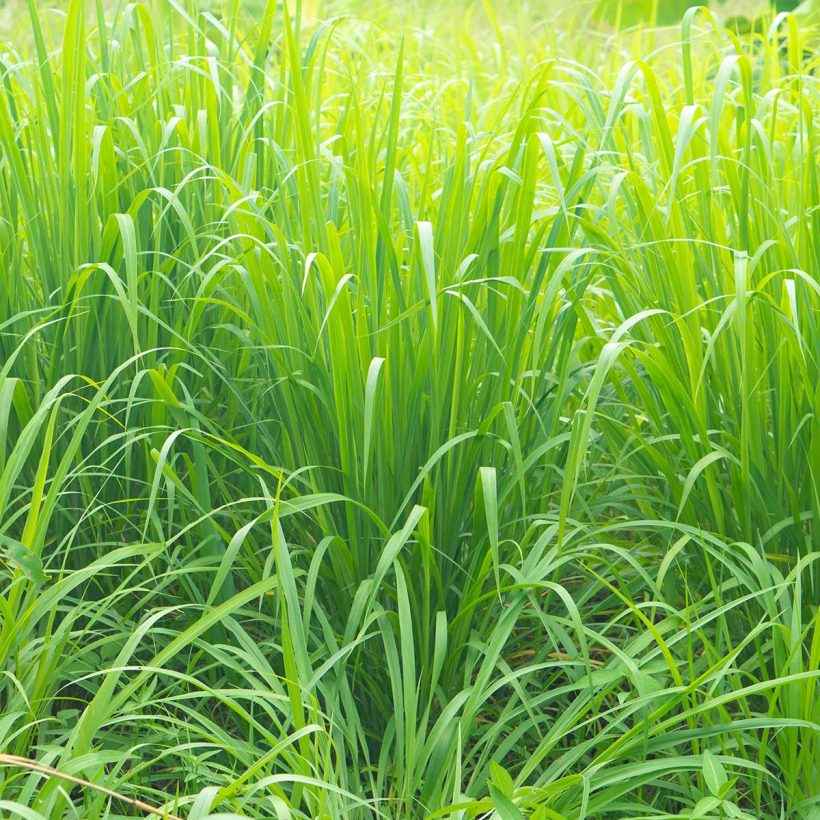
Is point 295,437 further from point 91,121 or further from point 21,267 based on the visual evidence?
point 91,121

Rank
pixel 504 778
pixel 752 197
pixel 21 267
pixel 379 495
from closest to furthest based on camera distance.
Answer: pixel 504 778, pixel 379 495, pixel 752 197, pixel 21 267

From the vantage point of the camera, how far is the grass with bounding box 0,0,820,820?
1.22 metres

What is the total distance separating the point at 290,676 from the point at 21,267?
891 millimetres

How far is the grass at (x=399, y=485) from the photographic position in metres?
1.22

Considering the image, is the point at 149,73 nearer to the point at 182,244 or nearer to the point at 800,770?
the point at 182,244

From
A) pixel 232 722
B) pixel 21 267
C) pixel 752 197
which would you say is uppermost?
pixel 752 197

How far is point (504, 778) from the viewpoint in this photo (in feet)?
3.50

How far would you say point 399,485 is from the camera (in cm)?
140

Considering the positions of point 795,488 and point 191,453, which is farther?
point 191,453

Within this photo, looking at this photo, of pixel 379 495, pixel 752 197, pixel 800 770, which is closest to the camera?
pixel 800 770

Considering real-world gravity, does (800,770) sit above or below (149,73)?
below

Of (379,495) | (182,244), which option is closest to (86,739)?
(379,495)

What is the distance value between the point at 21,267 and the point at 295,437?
1.90ft

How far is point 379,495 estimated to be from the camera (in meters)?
1.39
